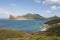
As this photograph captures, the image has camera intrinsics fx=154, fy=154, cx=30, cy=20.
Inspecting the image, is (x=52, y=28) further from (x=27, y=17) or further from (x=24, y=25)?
(x=27, y=17)

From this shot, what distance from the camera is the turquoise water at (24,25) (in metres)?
10.8

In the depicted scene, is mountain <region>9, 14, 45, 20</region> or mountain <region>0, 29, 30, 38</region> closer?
mountain <region>0, 29, 30, 38</region>

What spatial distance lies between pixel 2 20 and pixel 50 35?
143 inches

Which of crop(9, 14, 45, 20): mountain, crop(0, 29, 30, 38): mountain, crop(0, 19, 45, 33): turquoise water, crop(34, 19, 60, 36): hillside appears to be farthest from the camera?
crop(9, 14, 45, 20): mountain

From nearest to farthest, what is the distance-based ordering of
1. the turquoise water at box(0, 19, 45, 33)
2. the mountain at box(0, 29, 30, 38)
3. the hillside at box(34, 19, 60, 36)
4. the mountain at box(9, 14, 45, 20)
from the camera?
the mountain at box(0, 29, 30, 38), the hillside at box(34, 19, 60, 36), the turquoise water at box(0, 19, 45, 33), the mountain at box(9, 14, 45, 20)

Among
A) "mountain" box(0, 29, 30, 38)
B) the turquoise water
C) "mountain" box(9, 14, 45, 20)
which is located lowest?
"mountain" box(0, 29, 30, 38)

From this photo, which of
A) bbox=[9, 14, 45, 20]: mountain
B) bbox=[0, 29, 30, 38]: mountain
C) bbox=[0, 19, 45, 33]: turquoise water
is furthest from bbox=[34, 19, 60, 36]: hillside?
bbox=[0, 29, 30, 38]: mountain

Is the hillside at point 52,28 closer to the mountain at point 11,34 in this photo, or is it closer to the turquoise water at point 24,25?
the turquoise water at point 24,25

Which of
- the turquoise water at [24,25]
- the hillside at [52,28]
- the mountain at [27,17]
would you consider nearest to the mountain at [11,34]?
the turquoise water at [24,25]

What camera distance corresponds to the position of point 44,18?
11156mm

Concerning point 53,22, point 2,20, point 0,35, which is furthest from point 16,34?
point 53,22

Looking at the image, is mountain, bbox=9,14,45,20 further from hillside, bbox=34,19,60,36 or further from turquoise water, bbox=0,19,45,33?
hillside, bbox=34,19,60,36

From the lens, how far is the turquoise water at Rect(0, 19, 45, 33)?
35.3 feet

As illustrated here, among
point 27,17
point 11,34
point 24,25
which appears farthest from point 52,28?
point 11,34
